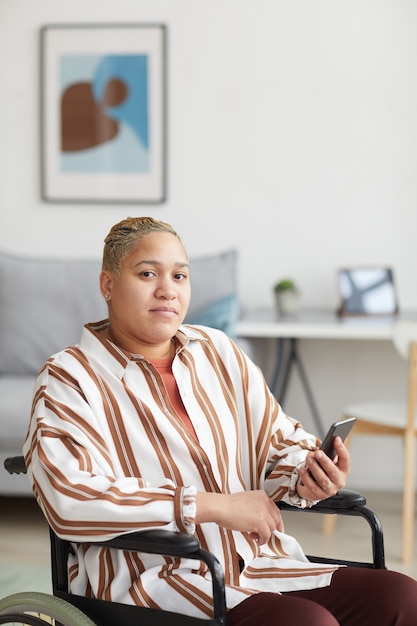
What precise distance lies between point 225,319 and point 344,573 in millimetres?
2103

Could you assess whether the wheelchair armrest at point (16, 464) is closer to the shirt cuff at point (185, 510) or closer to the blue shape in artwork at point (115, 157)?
the shirt cuff at point (185, 510)

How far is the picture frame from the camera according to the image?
4188 millimetres

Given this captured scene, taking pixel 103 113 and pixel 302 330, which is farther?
pixel 103 113

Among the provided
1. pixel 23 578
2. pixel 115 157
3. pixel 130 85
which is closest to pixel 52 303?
pixel 115 157

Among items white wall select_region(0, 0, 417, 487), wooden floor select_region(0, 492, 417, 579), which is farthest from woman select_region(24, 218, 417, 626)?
white wall select_region(0, 0, 417, 487)

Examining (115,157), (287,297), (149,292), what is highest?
(115,157)

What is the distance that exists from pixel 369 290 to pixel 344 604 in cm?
258

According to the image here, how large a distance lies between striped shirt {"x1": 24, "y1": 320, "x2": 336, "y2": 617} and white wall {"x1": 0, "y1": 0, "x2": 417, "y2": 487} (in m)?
2.40

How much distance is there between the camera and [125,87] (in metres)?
4.21

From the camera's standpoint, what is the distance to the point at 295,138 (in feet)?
13.6

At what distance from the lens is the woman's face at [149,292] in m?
1.65

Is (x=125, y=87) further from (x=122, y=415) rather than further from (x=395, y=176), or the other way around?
(x=122, y=415)

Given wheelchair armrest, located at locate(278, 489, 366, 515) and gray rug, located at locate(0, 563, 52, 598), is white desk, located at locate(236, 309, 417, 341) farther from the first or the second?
wheelchair armrest, located at locate(278, 489, 366, 515)

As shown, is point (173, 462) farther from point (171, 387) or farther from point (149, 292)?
point (149, 292)
